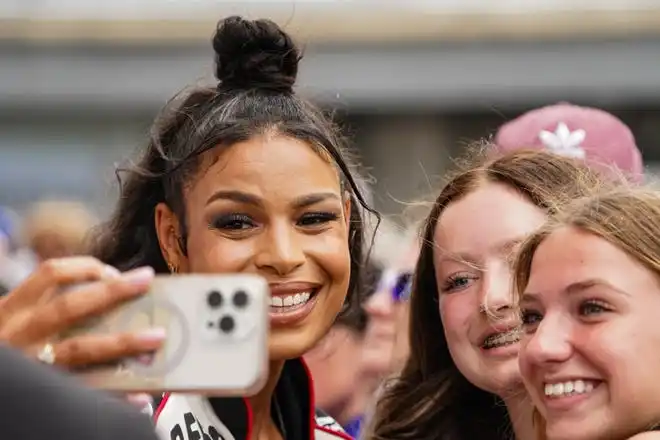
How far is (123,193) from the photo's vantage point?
241 cm

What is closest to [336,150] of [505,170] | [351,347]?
[505,170]

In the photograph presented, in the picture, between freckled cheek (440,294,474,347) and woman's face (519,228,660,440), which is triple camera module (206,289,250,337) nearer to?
woman's face (519,228,660,440)

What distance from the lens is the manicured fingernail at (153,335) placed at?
4.26 ft

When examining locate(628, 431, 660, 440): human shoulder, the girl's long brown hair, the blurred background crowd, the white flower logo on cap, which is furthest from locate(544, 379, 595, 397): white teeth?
the blurred background crowd

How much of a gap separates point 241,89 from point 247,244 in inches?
13.4

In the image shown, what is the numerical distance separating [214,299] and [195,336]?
0.15ft

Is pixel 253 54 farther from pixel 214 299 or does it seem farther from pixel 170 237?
pixel 214 299

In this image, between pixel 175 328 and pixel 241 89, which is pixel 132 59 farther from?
pixel 175 328

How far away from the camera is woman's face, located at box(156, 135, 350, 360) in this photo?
208cm

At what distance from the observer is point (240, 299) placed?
1.36 metres

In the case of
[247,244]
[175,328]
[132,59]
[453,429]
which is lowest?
[453,429]

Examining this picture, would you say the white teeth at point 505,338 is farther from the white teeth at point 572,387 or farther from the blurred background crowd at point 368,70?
the blurred background crowd at point 368,70

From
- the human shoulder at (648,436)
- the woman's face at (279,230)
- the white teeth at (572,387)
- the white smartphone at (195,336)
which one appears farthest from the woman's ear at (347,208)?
the white smartphone at (195,336)

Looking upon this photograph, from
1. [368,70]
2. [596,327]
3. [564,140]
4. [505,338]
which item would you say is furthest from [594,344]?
[368,70]
